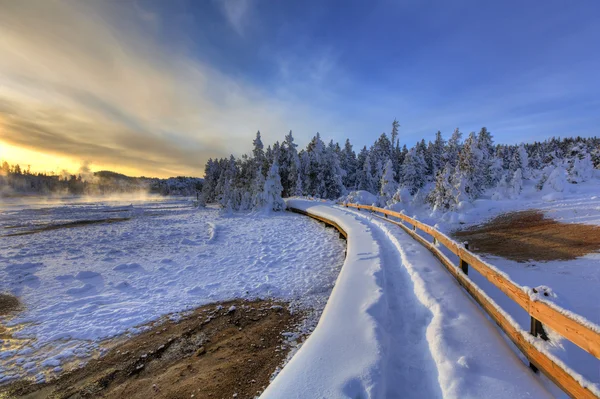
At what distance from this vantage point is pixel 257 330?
17.5ft

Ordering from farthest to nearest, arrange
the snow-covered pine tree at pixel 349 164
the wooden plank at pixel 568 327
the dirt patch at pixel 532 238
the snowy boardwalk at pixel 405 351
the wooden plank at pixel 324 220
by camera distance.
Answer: the snow-covered pine tree at pixel 349 164 < the wooden plank at pixel 324 220 < the dirt patch at pixel 532 238 < the snowy boardwalk at pixel 405 351 < the wooden plank at pixel 568 327

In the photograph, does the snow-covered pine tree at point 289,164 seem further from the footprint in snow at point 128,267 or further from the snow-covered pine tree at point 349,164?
the footprint in snow at point 128,267

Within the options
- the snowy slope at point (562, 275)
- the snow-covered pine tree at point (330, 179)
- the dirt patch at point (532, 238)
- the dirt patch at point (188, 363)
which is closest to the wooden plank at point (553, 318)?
the snowy slope at point (562, 275)

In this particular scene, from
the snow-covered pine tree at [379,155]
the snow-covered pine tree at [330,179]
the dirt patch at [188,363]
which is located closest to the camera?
the dirt patch at [188,363]

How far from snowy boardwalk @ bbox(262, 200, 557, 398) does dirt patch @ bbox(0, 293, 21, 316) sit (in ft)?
25.9

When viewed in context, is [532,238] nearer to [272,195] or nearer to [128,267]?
[128,267]

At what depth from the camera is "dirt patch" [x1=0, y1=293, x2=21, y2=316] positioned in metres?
6.64

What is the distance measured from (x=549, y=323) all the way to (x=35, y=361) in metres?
7.67

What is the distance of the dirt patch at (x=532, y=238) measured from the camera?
36.3ft

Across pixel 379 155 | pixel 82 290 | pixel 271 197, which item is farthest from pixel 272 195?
pixel 379 155

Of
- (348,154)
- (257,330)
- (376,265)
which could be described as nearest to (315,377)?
(257,330)

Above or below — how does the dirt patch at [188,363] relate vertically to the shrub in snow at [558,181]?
below

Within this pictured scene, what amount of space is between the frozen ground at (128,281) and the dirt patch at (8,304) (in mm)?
185

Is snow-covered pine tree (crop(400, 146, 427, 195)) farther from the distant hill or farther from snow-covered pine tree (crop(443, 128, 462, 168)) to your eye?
the distant hill
